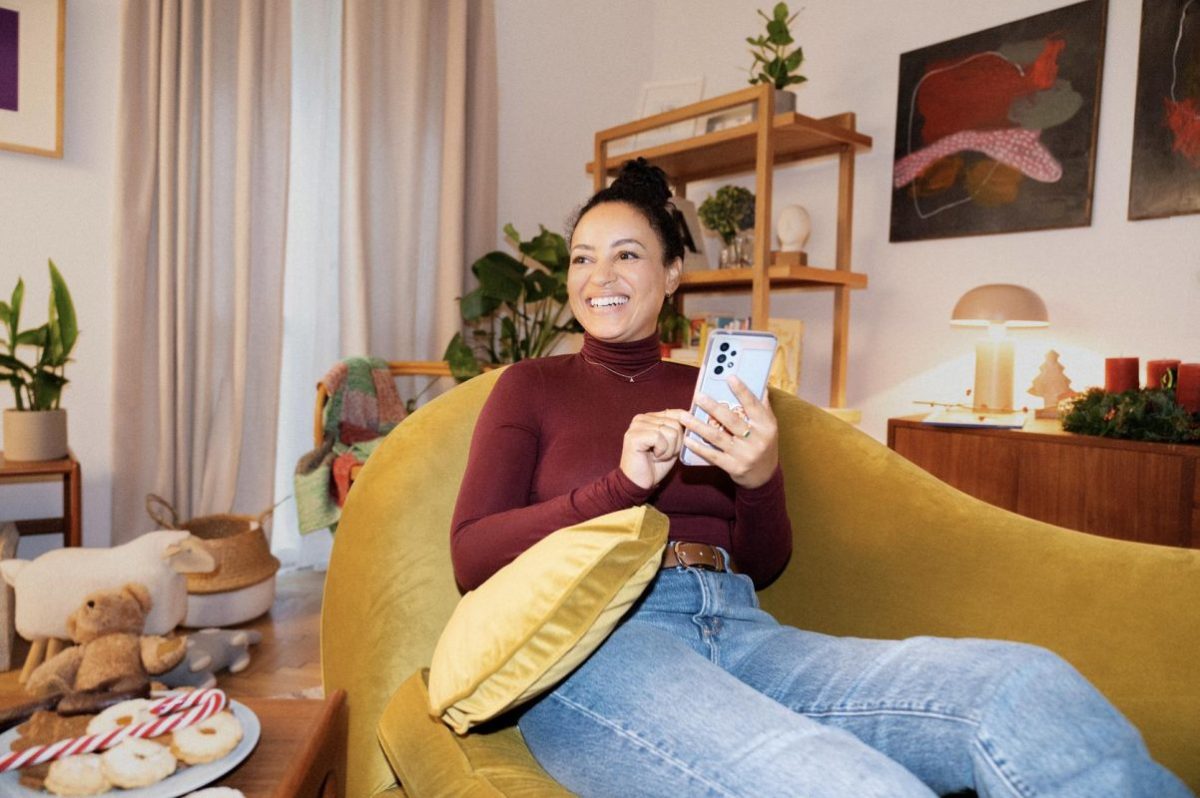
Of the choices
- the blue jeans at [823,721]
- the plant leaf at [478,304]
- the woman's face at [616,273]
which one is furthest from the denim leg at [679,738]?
the plant leaf at [478,304]

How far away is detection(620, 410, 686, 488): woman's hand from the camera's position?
0.98 m

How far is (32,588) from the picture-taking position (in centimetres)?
167

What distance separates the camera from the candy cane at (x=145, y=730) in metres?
0.82

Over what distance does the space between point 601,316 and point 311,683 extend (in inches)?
57.2

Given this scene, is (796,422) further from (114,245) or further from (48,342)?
(114,245)

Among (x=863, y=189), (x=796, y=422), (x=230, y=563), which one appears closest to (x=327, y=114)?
(x=230, y=563)

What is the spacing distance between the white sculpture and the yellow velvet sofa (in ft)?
5.39

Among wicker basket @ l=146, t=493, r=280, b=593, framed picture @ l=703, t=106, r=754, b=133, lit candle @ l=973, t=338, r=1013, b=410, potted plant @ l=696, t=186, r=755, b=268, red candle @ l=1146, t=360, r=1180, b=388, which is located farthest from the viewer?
potted plant @ l=696, t=186, r=755, b=268

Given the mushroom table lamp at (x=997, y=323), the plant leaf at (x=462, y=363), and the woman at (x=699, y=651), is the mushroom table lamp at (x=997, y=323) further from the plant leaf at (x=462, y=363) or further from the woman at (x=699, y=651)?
the plant leaf at (x=462, y=363)

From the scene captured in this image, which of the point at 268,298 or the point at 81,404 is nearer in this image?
the point at 81,404

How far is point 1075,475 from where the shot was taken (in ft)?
6.25

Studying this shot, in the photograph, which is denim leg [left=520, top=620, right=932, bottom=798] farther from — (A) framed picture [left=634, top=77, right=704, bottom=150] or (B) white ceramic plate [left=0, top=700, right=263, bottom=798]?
(A) framed picture [left=634, top=77, right=704, bottom=150]

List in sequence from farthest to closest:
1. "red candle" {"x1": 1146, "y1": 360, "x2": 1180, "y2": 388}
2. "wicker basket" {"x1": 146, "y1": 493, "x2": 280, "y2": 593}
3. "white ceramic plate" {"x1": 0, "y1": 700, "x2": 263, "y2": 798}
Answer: "wicker basket" {"x1": 146, "y1": 493, "x2": 280, "y2": 593} → "red candle" {"x1": 1146, "y1": 360, "x2": 1180, "y2": 388} → "white ceramic plate" {"x1": 0, "y1": 700, "x2": 263, "y2": 798}

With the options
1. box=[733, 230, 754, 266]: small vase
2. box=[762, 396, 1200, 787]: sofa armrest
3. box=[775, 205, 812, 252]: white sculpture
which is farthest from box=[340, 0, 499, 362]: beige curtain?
box=[762, 396, 1200, 787]: sofa armrest
